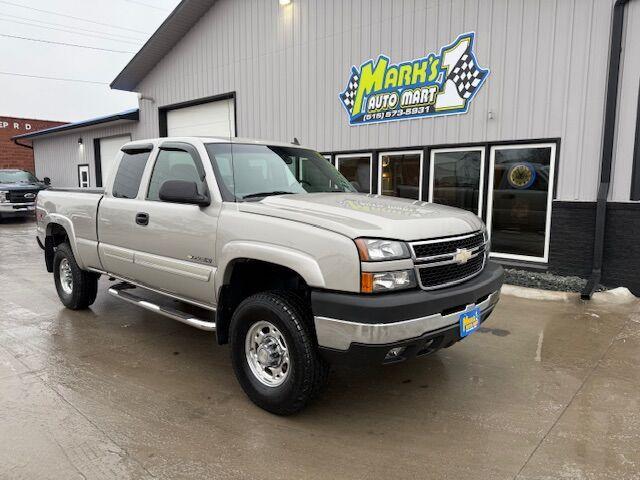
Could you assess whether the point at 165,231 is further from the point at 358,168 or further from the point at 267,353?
the point at 358,168

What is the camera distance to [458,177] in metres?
8.78

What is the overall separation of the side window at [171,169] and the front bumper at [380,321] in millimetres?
1850

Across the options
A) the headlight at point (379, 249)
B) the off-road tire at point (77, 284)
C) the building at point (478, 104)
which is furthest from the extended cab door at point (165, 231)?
the building at point (478, 104)

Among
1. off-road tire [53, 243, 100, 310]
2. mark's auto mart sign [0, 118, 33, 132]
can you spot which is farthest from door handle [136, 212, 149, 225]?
mark's auto mart sign [0, 118, 33, 132]

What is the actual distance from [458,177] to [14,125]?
25.6 metres

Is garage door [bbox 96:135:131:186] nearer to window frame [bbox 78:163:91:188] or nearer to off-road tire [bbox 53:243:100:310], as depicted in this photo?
window frame [bbox 78:163:91:188]

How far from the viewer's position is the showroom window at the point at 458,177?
27.9 feet

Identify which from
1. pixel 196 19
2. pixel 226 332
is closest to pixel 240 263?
pixel 226 332

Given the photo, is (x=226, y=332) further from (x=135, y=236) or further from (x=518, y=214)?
(x=518, y=214)

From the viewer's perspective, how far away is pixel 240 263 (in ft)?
12.1

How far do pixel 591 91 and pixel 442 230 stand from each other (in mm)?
5417

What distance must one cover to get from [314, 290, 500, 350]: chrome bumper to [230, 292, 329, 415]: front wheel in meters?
0.19

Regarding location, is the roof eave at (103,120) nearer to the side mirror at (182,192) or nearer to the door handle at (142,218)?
the door handle at (142,218)

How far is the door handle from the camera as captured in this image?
445cm
